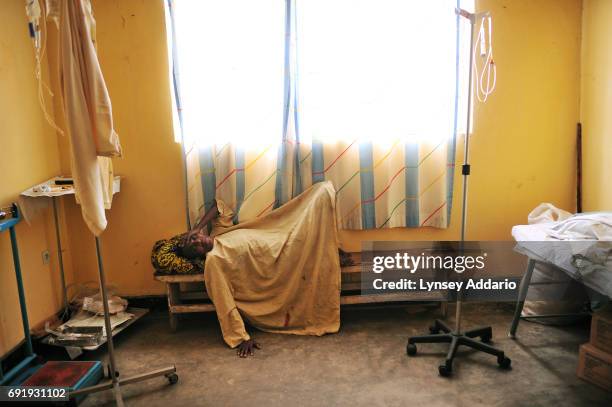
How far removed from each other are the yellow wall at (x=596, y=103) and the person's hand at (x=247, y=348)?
2573 mm

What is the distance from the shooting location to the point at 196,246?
9.53 ft

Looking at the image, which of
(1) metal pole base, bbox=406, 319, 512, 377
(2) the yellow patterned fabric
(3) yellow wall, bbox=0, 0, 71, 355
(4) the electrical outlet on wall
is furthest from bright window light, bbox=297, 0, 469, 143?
(4) the electrical outlet on wall

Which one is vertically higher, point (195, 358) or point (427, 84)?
point (427, 84)

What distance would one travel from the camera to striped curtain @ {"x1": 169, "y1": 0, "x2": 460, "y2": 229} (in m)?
3.15

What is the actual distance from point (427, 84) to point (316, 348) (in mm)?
1937

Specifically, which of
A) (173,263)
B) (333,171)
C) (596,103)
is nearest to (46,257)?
(173,263)

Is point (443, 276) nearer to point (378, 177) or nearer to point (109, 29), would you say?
point (378, 177)

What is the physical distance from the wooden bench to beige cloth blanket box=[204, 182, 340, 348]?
0.54 feet

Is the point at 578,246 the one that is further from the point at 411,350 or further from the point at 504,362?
the point at 411,350

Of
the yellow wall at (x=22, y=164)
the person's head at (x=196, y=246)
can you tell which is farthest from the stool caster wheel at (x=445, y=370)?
the yellow wall at (x=22, y=164)

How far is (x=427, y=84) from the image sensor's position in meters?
3.15

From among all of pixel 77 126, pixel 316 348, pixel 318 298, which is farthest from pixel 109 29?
pixel 316 348

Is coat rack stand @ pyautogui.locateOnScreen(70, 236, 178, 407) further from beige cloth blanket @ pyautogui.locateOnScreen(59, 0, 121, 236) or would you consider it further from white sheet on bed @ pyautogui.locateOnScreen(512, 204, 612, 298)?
white sheet on bed @ pyautogui.locateOnScreen(512, 204, 612, 298)

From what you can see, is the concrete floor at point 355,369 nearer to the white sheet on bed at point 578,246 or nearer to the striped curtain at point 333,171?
the white sheet on bed at point 578,246
